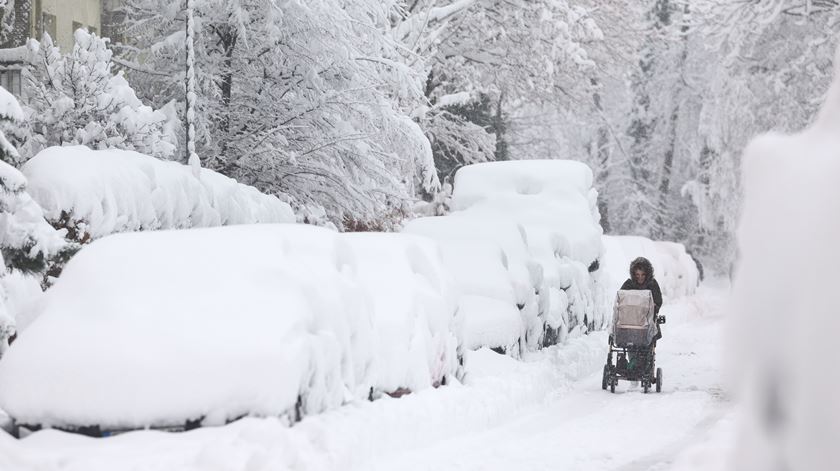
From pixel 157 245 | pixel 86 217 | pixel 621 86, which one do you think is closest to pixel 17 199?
pixel 86 217

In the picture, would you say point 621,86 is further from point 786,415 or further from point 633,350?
point 786,415

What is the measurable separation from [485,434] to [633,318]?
4962 mm

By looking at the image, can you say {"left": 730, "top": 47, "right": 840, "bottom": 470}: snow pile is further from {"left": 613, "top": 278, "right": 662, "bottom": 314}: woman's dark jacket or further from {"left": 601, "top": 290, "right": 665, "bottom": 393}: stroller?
{"left": 613, "top": 278, "right": 662, "bottom": 314}: woman's dark jacket

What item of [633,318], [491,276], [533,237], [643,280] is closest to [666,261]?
[533,237]

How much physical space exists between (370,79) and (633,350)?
6827 mm

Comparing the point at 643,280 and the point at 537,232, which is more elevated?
the point at 537,232

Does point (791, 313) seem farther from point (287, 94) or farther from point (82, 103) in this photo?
point (287, 94)

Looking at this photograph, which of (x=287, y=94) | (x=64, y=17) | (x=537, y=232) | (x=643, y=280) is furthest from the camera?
(x=64, y=17)

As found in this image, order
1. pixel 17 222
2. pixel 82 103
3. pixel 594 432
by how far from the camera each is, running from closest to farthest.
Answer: pixel 17 222
pixel 594 432
pixel 82 103

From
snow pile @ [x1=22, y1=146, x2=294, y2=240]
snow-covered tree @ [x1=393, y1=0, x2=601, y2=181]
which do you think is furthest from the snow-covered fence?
snow-covered tree @ [x1=393, y1=0, x2=601, y2=181]

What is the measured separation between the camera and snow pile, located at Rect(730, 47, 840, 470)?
280 cm

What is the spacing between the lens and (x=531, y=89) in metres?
34.2

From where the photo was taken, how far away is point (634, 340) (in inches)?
598

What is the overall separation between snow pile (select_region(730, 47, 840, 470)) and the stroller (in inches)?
→ 465
